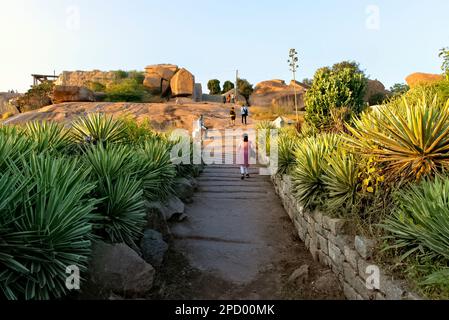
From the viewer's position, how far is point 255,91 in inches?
1745

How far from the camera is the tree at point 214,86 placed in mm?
59094

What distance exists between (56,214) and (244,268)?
10.6ft

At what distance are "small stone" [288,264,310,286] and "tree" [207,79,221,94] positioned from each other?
55.3 m

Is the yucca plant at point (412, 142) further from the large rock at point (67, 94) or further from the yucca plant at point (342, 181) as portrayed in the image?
the large rock at point (67, 94)

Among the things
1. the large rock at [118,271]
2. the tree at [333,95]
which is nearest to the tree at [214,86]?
the tree at [333,95]

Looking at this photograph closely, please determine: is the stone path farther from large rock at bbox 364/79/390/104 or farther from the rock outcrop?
large rock at bbox 364/79/390/104

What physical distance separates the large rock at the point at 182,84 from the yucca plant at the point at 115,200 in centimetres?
3666

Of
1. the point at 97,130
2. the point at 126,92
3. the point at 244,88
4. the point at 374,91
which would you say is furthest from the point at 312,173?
the point at 244,88

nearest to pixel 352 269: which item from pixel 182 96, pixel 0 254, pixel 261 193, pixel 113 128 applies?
pixel 0 254

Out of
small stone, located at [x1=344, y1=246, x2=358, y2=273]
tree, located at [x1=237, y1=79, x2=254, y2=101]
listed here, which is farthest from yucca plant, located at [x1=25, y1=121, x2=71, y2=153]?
tree, located at [x1=237, y1=79, x2=254, y2=101]

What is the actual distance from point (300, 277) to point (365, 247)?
1.27m

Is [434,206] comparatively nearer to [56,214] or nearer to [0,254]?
[56,214]

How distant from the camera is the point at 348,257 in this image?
4.50 m

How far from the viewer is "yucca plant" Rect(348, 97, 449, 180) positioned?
442 cm
